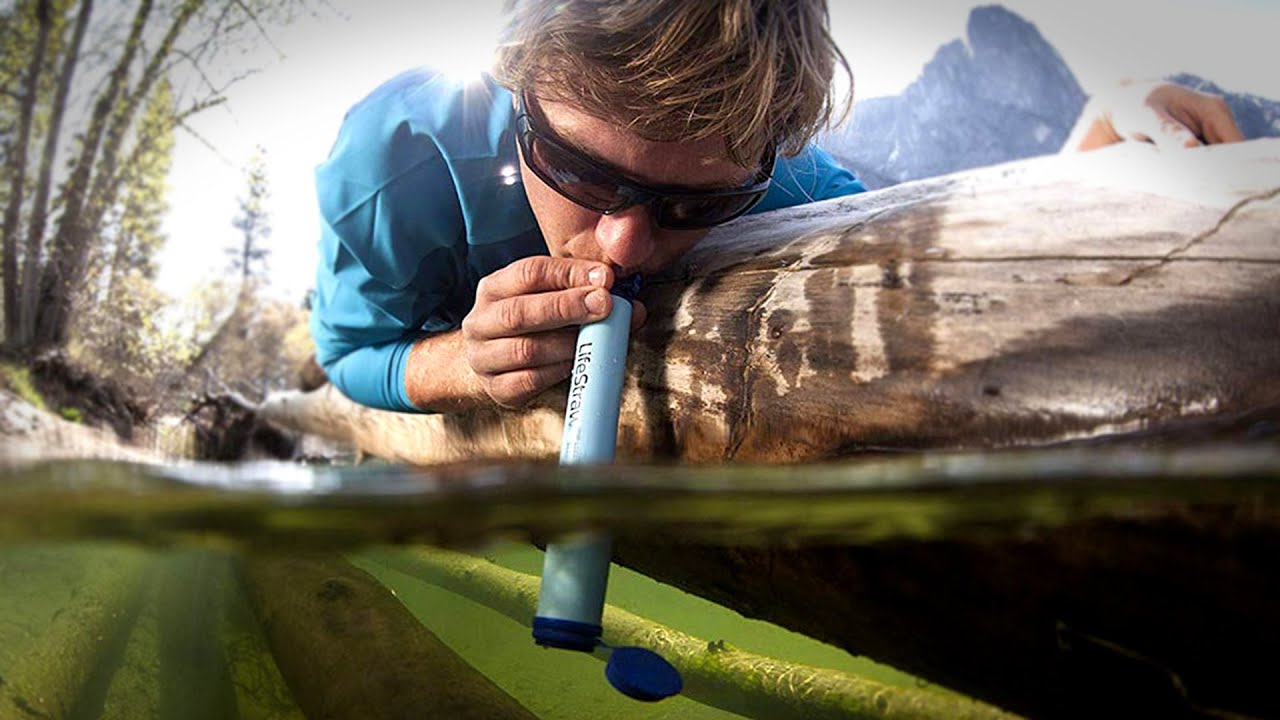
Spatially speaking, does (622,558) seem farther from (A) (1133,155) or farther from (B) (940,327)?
(A) (1133,155)

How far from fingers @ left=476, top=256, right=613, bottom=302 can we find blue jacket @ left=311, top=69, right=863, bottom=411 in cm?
11

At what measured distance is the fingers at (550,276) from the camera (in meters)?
0.61

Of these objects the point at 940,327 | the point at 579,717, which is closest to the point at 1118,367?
the point at 940,327

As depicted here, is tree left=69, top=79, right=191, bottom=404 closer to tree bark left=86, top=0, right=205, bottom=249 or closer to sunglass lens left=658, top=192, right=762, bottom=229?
tree bark left=86, top=0, right=205, bottom=249

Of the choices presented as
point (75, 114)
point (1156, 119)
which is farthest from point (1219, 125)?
point (75, 114)

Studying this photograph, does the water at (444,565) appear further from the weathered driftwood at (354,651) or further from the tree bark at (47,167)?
the tree bark at (47,167)

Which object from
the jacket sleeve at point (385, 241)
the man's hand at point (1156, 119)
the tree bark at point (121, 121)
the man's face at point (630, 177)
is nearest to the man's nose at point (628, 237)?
the man's face at point (630, 177)

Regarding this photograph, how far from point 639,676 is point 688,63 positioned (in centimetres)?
40

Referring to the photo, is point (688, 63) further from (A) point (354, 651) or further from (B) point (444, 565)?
(A) point (354, 651)

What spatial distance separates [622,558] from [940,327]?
9.6 inches

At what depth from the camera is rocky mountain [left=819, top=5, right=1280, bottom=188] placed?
4.00 ft

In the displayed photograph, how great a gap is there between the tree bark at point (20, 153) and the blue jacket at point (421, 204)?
38cm

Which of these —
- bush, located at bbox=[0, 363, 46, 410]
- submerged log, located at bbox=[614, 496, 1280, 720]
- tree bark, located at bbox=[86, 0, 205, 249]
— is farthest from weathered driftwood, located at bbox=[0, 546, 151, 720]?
tree bark, located at bbox=[86, 0, 205, 249]

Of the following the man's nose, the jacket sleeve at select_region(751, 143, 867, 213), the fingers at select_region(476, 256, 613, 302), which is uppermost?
the jacket sleeve at select_region(751, 143, 867, 213)
